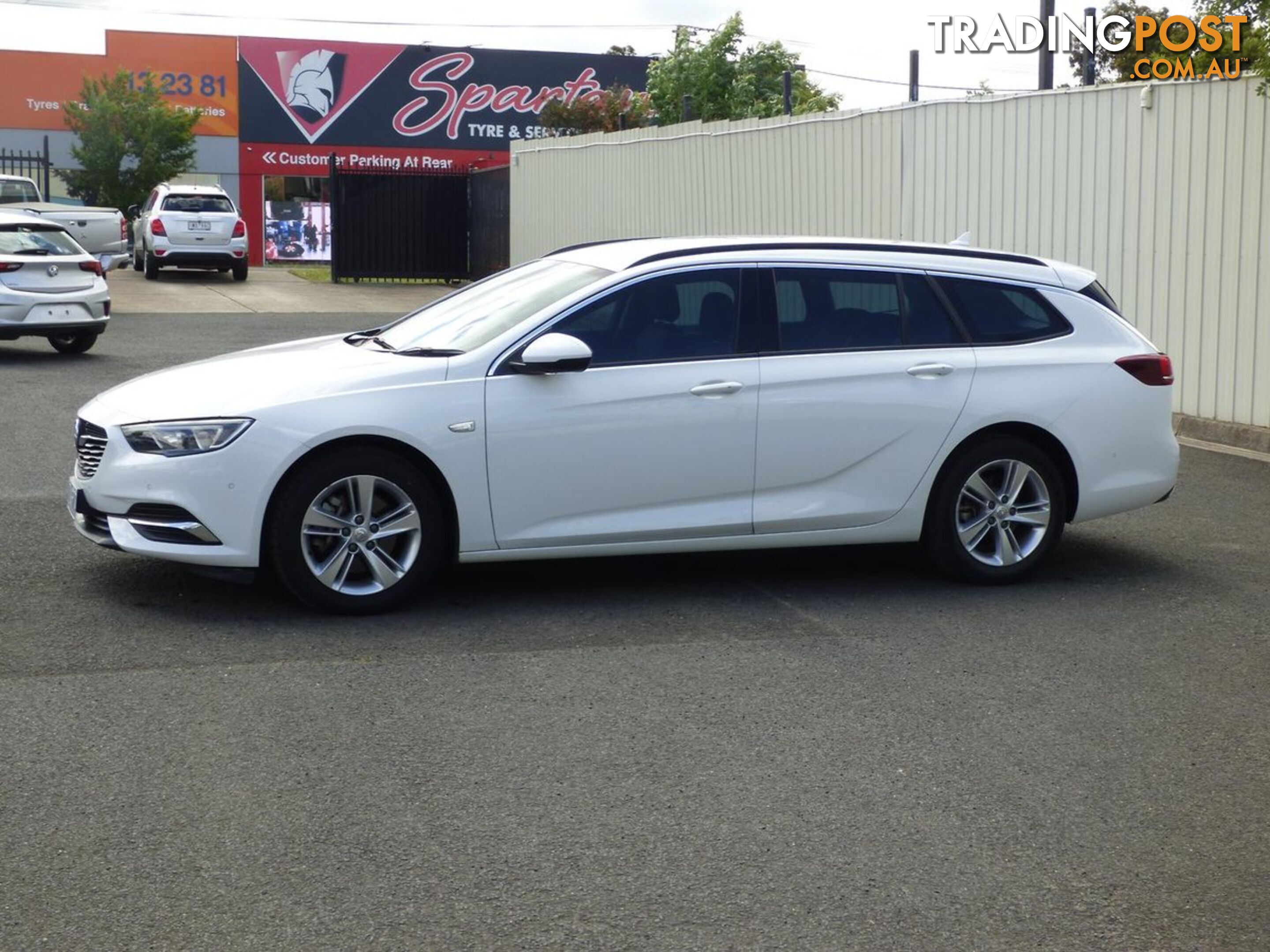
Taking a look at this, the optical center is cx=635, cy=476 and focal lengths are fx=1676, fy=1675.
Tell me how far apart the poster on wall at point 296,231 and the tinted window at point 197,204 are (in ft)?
66.9

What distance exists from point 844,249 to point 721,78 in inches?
1258

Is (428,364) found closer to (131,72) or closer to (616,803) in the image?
(616,803)

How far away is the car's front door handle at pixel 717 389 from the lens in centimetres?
723

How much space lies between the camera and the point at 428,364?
704 cm

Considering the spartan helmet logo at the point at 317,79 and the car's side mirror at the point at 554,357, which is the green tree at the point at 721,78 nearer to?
the spartan helmet logo at the point at 317,79

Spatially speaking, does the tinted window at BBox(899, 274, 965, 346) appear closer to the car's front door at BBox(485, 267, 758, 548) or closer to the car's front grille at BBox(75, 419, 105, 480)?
the car's front door at BBox(485, 267, 758, 548)

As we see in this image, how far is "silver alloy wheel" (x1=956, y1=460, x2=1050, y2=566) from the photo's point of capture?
775 centimetres

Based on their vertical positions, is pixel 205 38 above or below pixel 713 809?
above

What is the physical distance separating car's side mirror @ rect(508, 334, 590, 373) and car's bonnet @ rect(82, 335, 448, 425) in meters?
0.34

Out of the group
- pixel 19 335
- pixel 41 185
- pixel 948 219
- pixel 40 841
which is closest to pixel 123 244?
pixel 19 335

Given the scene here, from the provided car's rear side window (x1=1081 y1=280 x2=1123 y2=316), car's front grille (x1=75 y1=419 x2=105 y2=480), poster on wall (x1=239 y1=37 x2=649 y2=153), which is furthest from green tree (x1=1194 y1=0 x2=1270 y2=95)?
poster on wall (x1=239 y1=37 x2=649 y2=153)

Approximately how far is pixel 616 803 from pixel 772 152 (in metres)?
15.4

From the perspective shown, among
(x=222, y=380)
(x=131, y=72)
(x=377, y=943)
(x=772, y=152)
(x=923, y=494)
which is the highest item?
(x=131, y=72)

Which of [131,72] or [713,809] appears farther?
[131,72]
